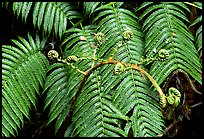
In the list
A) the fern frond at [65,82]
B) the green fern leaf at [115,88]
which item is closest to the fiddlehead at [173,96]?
the green fern leaf at [115,88]

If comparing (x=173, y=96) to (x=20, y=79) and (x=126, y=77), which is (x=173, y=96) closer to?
(x=126, y=77)

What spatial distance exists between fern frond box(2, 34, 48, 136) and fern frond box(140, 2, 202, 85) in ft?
2.17

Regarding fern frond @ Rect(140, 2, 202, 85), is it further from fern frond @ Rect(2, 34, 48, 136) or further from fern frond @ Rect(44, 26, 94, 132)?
fern frond @ Rect(2, 34, 48, 136)

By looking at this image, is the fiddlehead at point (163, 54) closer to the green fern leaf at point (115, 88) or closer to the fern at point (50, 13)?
the green fern leaf at point (115, 88)

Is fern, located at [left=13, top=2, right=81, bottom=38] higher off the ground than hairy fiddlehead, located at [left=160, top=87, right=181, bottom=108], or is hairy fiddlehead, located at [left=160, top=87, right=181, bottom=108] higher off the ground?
fern, located at [left=13, top=2, right=81, bottom=38]

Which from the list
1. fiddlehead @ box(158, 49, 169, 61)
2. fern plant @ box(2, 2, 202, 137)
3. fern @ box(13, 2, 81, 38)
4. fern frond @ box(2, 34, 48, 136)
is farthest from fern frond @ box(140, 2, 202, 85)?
fern frond @ box(2, 34, 48, 136)

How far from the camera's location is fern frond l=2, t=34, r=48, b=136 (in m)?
2.02

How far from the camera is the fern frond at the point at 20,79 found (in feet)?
6.64

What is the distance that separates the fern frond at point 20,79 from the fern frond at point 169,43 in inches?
26.0

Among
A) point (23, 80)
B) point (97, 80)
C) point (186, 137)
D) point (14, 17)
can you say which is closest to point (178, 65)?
point (97, 80)

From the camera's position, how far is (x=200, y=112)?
2809 mm

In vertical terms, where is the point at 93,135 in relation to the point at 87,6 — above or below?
below

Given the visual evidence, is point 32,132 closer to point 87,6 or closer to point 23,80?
point 23,80

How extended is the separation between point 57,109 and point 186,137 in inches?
47.7
